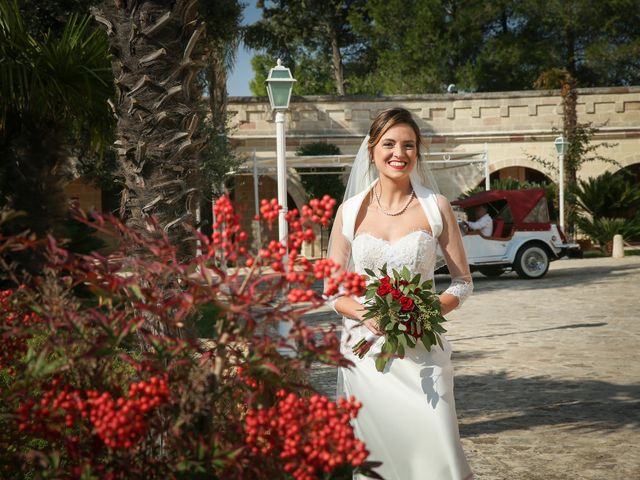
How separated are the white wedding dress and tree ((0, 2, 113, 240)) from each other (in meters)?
5.38

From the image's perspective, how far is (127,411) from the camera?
1664mm

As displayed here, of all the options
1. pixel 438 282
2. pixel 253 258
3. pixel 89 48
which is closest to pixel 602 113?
pixel 438 282

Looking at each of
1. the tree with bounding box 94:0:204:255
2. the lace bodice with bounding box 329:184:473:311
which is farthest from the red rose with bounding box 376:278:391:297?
the tree with bounding box 94:0:204:255

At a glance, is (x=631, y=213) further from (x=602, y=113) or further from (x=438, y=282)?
(x=438, y=282)

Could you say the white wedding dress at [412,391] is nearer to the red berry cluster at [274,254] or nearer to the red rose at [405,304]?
the red rose at [405,304]

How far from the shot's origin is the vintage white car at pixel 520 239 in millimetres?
16500

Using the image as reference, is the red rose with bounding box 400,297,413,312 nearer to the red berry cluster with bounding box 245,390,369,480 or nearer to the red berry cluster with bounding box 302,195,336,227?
the red berry cluster with bounding box 302,195,336,227

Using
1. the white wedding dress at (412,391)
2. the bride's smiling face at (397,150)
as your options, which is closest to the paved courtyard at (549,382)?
the white wedding dress at (412,391)

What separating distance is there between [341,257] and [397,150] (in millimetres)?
636

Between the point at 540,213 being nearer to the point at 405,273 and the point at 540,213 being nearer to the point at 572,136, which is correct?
the point at 572,136

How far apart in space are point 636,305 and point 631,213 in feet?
45.8

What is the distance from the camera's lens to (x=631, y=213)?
25078 mm

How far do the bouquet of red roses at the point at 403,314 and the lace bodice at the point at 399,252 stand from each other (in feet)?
0.49

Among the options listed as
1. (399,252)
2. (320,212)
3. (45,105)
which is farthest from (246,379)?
(45,105)
